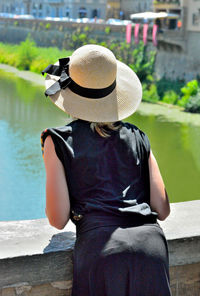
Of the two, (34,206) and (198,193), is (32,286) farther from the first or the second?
(198,193)

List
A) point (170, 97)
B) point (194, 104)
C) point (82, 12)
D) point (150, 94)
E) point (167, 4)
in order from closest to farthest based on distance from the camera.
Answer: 1. point (194, 104)
2. point (170, 97)
3. point (150, 94)
4. point (167, 4)
5. point (82, 12)

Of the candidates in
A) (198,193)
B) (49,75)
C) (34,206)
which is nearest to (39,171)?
(34,206)

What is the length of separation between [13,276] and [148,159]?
0.39 meters

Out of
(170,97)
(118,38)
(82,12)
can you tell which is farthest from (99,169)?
(82,12)

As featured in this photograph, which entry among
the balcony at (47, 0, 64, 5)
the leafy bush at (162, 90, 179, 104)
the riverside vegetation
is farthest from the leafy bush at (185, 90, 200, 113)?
the balcony at (47, 0, 64, 5)

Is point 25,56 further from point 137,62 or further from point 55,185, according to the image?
point 55,185

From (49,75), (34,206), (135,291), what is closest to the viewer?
(135,291)

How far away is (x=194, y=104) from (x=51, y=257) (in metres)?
13.9

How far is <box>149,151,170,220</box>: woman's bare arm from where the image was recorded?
131 centimetres

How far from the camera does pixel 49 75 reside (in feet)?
4.48

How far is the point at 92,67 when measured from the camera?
1.25 metres

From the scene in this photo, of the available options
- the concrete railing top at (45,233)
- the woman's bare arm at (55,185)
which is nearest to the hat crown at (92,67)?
the woman's bare arm at (55,185)

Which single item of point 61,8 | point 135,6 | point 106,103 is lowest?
point 61,8

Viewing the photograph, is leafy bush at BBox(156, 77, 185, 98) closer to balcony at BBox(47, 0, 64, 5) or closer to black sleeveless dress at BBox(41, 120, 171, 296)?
balcony at BBox(47, 0, 64, 5)
